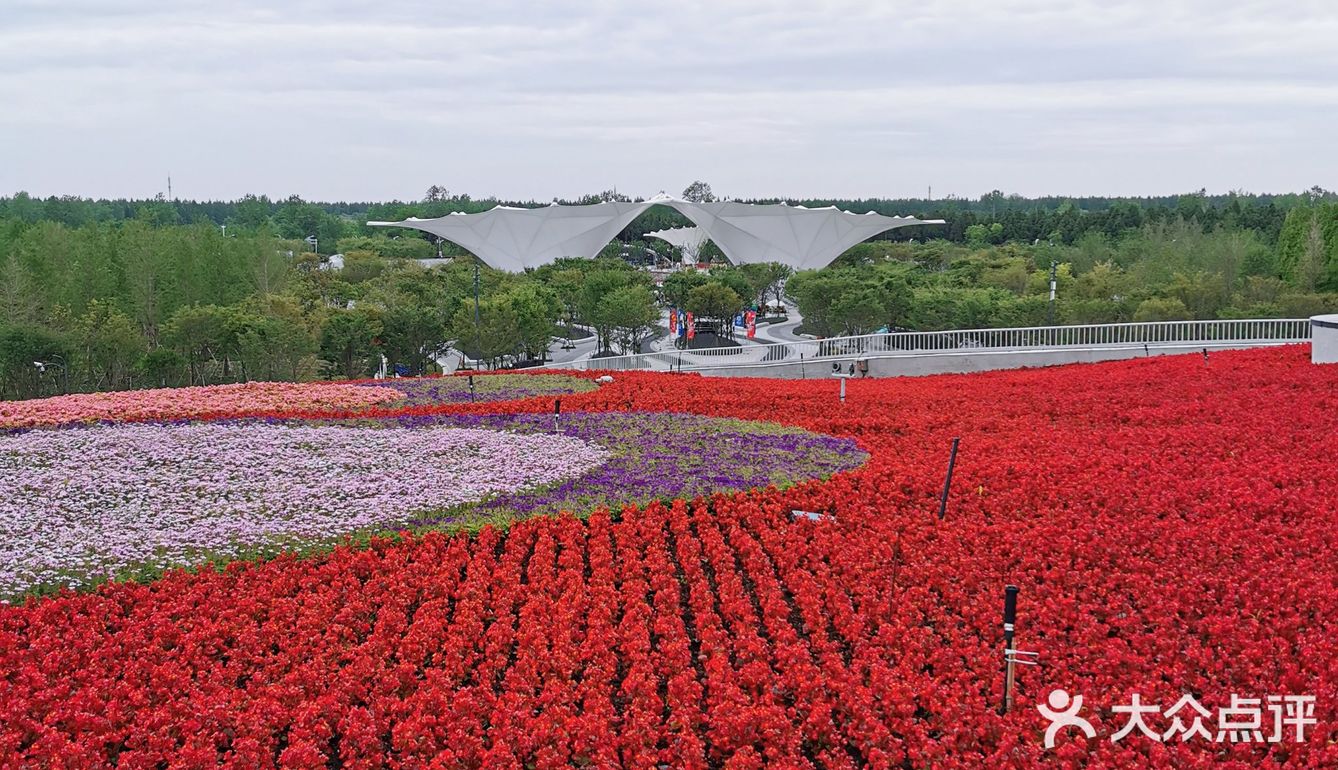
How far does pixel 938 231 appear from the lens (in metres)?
108

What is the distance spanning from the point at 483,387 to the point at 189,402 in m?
5.09

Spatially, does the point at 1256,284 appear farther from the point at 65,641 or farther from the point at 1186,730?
the point at 65,641

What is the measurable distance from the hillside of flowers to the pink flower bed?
685 cm

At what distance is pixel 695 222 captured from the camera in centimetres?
6222

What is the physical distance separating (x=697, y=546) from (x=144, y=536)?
5.20 m

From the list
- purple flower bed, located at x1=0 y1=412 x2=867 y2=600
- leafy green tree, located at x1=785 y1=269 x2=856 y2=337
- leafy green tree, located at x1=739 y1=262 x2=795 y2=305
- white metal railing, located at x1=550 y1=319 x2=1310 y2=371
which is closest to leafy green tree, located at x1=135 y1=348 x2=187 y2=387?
white metal railing, located at x1=550 y1=319 x2=1310 y2=371

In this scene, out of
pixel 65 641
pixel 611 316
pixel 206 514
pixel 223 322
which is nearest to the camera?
pixel 65 641

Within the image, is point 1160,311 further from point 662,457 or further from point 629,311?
point 662,457

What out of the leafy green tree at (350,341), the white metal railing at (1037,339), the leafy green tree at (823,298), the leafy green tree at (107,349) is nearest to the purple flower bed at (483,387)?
the white metal railing at (1037,339)

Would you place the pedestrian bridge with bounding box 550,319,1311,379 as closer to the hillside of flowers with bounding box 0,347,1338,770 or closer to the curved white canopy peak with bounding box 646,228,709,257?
the hillside of flowers with bounding box 0,347,1338,770

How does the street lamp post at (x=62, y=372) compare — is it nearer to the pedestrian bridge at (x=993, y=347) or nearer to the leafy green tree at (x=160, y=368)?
the leafy green tree at (x=160, y=368)

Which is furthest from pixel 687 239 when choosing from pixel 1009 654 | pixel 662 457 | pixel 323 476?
pixel 1009 654

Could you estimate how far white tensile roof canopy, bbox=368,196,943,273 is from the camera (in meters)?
60.3

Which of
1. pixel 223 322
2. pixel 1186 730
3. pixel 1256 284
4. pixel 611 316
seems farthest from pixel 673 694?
pixel 1256 284
